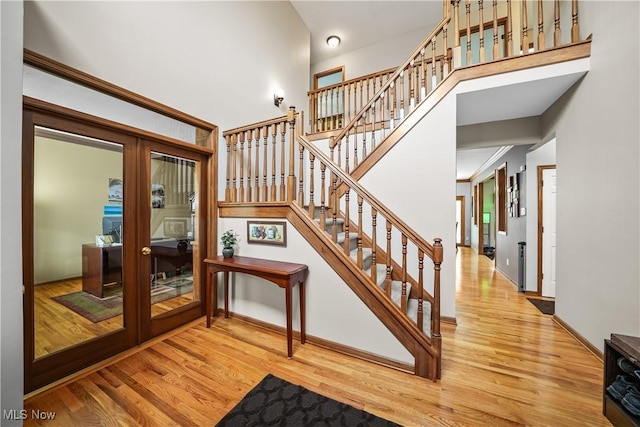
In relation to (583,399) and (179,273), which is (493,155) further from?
(179,273)

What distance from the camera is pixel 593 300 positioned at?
2.30m

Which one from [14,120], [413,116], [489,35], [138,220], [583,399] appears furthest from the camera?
[489,35]

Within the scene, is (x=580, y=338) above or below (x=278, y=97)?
below

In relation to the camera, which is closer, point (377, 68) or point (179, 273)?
point (179, 273)

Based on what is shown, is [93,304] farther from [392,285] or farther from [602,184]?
[602,184]

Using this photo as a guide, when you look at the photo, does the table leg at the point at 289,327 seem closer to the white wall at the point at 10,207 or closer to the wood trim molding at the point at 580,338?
the white wall at the point at 10,207

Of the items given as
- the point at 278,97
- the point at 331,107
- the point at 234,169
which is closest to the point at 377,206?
the point at 234,169

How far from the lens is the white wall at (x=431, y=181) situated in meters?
2.81

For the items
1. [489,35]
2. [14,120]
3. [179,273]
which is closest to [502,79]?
[489,35]

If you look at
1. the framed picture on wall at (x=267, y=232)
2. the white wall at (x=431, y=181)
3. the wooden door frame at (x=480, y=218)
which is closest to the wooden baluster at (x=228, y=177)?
the framed picture on wall at (x=267, y=232)

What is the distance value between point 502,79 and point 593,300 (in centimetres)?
238

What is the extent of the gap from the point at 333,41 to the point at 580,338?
6219 millimetres

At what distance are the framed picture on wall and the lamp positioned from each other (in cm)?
469

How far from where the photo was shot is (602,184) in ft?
7.07
